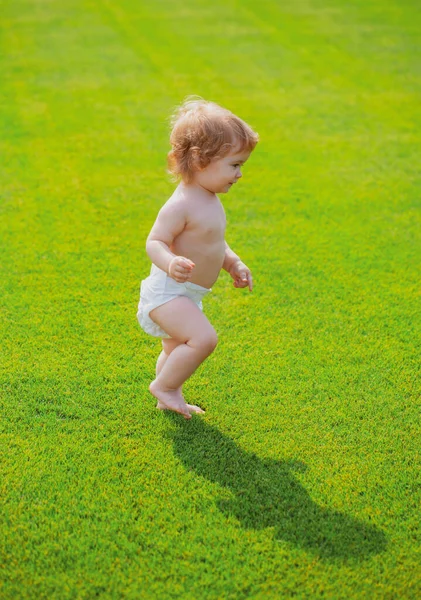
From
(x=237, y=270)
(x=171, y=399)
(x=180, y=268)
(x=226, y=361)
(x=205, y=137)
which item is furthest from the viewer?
(x=226, y=361)

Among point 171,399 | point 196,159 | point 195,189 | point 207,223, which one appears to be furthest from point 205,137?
point 171,399

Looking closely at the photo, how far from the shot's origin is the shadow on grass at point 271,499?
288 centimetres

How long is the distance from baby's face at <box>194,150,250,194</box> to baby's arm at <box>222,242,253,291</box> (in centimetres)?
38

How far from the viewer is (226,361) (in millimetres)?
4023

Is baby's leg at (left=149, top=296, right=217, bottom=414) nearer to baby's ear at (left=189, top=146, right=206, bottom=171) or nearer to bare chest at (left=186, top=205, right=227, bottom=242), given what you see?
bare chest at (left=186, top=205, right=227, bottom=242)

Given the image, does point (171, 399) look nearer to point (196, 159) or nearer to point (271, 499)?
point (271, 499)

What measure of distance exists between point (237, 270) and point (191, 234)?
1.21 ft

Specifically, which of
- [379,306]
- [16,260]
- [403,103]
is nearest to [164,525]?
[379,306]

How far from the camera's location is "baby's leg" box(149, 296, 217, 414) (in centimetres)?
332

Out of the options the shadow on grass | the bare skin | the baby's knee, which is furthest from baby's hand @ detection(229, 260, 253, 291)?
the shadow on grass

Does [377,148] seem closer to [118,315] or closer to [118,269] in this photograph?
[118,269]

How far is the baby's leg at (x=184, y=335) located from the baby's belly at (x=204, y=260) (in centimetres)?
12

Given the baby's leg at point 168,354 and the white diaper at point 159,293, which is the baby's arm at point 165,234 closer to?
the white diaper at point 159,293

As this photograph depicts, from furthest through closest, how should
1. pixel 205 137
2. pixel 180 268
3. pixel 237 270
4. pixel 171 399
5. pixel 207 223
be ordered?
pixel 237 270 → pixel 171 399 → pixel 207 223 → pixel 205 137 → pixel 180 268
